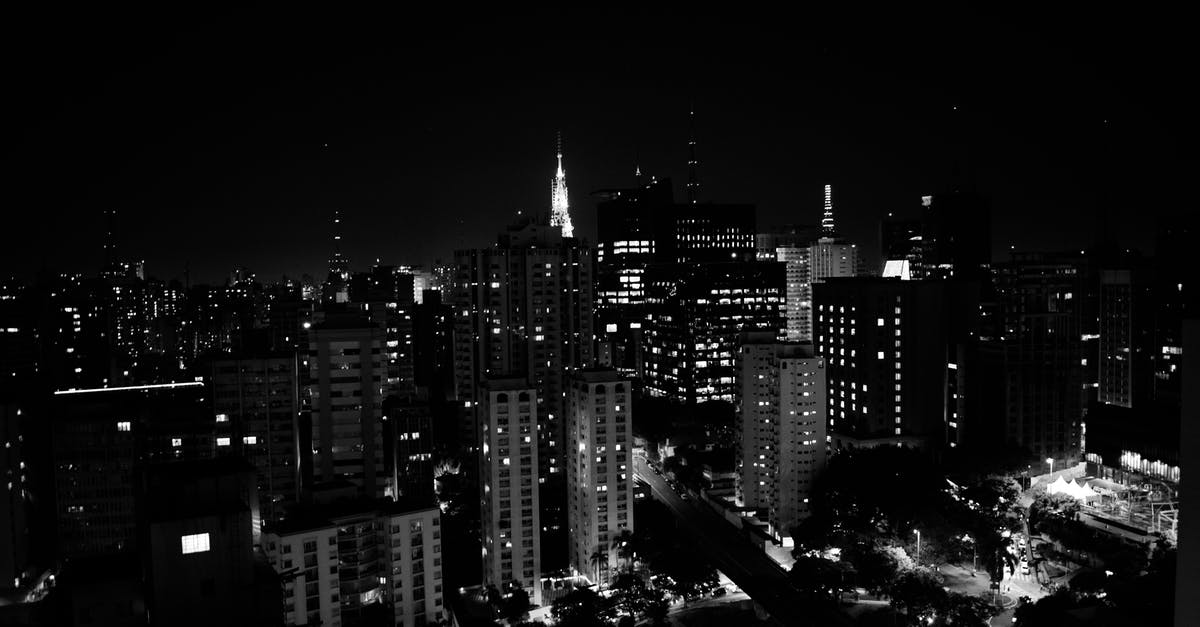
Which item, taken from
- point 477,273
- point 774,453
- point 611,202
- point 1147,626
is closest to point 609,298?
point 611,202

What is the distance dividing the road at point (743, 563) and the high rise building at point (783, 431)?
1.08m

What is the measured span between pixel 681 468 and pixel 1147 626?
46.7 feet

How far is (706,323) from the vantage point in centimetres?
3512

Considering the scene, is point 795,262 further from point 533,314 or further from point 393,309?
point 533,314

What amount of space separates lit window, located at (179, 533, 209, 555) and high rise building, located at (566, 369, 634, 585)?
12.5 metres

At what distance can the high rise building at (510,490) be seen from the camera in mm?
16703

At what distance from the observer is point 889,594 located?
49.4 ft

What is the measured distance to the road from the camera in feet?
50.2

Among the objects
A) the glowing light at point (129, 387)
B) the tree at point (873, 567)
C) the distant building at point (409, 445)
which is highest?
the glowing light at point (129, 387)

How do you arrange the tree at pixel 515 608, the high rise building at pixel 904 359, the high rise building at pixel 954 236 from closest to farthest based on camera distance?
the tree at pixel 515 608, the high rise building at pixel 904 359, the high rise building at pixel 954 236

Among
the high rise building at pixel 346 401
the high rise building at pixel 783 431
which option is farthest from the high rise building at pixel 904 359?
the high rise building at pixel 346 401

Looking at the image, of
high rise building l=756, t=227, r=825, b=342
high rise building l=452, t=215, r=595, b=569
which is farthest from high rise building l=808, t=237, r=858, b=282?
high rise building l=452, t=215, r=595, b=569

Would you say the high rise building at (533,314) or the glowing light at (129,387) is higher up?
the high rise building at (533,314)

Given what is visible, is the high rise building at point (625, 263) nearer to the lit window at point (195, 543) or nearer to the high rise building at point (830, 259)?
the high rise building at point (830, 259)
